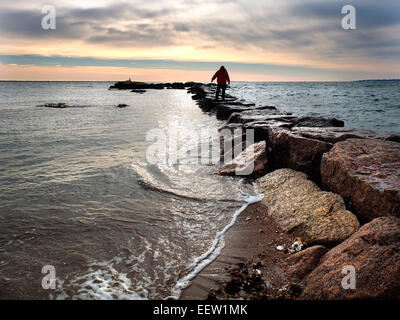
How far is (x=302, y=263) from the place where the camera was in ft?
9.51

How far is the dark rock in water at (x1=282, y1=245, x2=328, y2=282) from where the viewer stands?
283cm

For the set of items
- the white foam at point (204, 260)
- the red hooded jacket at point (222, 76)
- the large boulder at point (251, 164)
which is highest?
the red hooded jacket at point (222, 76)

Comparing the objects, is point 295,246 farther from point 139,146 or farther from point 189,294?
point 139,146

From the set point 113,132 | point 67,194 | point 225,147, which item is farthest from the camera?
point 113,132

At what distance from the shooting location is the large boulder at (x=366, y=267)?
6.98 ft

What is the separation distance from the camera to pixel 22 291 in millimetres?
2668

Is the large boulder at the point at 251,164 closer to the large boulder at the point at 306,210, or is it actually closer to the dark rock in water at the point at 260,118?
the large boulder at the point at 306,210

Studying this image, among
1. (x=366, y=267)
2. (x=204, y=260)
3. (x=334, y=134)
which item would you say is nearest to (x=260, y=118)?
(x=334, y=134)

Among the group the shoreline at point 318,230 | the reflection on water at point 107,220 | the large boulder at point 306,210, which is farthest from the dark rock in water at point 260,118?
the large boulder at point 306,210

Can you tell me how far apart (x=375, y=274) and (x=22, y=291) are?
3.27 meters

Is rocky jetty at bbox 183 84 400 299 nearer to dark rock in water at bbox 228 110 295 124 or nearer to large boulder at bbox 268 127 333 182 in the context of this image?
large boulder at bbox 268 127 333 182

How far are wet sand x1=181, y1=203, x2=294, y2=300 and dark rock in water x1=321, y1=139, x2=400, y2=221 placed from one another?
1.02m

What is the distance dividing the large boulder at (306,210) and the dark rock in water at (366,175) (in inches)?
7.0
